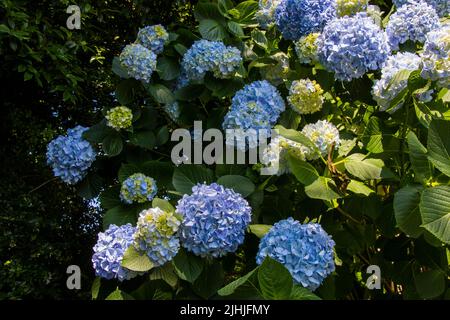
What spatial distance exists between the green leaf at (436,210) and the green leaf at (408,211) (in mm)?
101

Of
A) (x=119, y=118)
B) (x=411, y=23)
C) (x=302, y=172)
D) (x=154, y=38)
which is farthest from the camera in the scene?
(x=154, y=38)

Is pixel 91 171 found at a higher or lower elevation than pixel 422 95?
lower

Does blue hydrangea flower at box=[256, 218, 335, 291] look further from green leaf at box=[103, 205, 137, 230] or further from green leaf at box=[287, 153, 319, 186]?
green leaf at box=[103, 205, 137, 230]

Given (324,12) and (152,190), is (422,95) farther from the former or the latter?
(152,190)

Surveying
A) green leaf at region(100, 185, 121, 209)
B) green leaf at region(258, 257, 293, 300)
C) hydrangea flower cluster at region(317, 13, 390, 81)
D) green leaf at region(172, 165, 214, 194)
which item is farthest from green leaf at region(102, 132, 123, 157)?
green leaf at region(258, 257, 293, 300)

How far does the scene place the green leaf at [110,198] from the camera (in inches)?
68.2

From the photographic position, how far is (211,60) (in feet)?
5.66

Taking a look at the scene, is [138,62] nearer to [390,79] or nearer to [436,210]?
[390,79]

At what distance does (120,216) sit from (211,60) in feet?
1.87

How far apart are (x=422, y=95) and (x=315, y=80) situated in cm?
38

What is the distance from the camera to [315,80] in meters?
1.68

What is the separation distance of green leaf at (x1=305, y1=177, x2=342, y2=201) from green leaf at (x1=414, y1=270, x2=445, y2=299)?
1.07ft

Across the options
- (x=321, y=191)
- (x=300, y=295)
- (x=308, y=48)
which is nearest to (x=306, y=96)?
(x=308, y=48)
